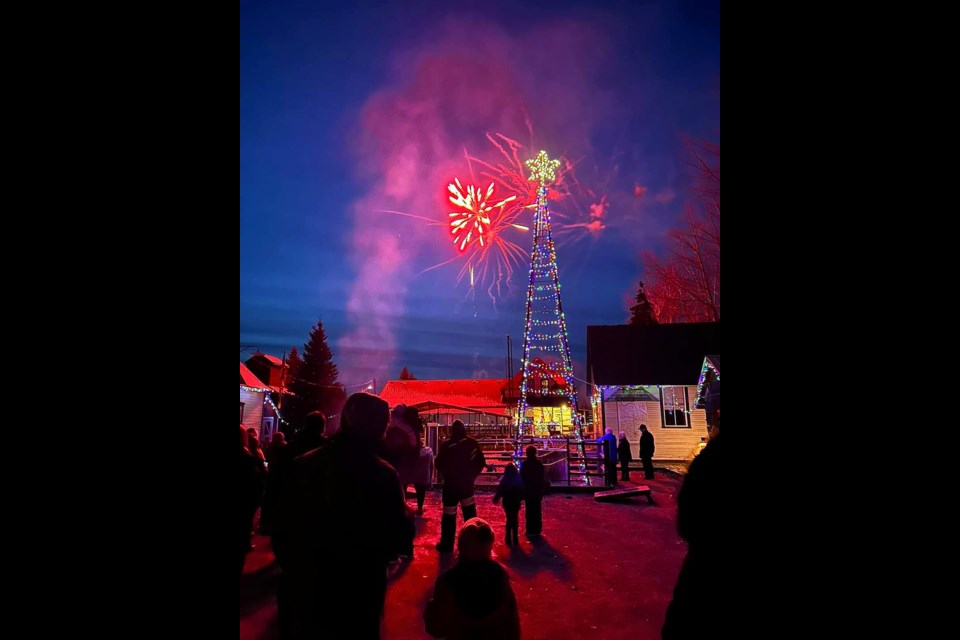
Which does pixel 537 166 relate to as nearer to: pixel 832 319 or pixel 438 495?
pixel 438 495

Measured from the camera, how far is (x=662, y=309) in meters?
37.4

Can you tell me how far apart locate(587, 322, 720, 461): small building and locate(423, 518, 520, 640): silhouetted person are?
22.4m

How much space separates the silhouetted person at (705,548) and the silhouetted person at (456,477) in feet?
17.7

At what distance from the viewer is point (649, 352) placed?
1058 inches

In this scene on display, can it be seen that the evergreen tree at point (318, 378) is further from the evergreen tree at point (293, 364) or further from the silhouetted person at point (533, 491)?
the silhouetted person at point (533, 491)

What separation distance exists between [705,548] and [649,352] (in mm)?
26288

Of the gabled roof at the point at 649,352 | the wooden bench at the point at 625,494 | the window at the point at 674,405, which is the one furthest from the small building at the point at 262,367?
the wooden bench at the point at 625,494

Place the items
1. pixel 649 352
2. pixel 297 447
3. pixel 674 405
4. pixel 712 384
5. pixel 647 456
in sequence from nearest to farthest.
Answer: pixel 297 447, pixel 647 456, pixel 712 384, pixel 674 405, pixel 649 352

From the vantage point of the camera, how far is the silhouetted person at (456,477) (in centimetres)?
748

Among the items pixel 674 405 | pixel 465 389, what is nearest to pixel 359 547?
pixel 674 405

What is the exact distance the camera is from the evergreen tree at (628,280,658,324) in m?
44.4

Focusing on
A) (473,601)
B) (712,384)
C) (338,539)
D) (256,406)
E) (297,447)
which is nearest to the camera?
(338,539)

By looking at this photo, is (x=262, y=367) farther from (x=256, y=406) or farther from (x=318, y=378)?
(x=256, y=406)

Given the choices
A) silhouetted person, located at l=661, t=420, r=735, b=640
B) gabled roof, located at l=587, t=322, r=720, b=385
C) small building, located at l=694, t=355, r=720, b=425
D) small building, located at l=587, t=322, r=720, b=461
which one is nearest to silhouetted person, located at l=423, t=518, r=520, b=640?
silhouetted person, located at l=661, t=420, r=735, b=640
